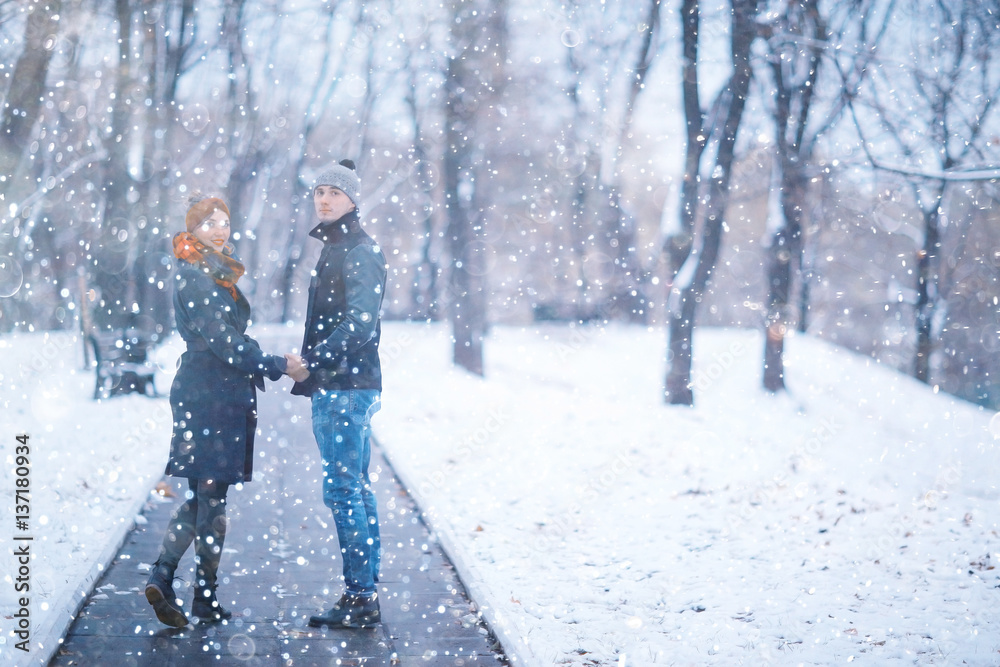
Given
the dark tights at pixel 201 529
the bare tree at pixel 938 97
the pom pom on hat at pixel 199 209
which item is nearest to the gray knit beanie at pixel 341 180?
the pom pom on hat at pixel 199 209

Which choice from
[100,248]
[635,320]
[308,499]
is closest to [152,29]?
[100,248]

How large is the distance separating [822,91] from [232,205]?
1292 cm

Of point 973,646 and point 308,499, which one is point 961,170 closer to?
point 973,646

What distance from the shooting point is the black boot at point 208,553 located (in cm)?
434

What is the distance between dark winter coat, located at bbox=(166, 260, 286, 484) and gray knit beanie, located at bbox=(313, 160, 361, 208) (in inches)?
31.2

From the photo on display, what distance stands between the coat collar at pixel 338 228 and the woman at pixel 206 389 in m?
0.48

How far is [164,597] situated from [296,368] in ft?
4.30

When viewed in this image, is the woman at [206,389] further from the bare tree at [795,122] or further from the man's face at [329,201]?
the bare tree at [795,122]

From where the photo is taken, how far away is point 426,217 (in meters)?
23.3

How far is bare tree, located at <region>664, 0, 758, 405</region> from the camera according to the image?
11.3 m

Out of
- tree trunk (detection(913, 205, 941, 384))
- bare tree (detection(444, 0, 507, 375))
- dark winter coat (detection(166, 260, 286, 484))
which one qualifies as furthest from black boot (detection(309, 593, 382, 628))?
tree trunk (detection(913, 205, 941, 384))

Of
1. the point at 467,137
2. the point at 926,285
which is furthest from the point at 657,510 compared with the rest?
the point at 926,285

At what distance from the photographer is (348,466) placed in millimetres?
4387

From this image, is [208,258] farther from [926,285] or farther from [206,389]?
[926,285]
